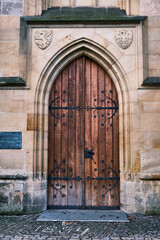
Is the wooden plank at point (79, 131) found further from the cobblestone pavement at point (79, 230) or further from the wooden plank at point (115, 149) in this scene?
the cobblestone pavement at point (79, 230)

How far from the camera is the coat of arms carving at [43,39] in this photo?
432cm

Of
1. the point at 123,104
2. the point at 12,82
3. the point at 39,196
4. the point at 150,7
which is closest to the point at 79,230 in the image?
the point at 39,196

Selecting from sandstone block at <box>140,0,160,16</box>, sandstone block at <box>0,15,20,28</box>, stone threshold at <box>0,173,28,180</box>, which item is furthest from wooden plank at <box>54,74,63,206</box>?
sandstone block at <box>140,0,160,16</box>

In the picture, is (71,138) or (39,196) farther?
(71,138)

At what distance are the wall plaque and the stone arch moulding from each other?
0.31 m

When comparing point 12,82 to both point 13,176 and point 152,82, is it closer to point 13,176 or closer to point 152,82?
point 13,176

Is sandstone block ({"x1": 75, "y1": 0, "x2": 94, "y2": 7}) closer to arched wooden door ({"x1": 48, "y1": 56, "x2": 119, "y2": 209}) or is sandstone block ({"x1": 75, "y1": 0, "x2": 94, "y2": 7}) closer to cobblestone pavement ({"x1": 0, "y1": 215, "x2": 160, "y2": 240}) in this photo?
arched wooden door ({"x1": 48, "y1": 56, "x2": 119, "y2": 209})

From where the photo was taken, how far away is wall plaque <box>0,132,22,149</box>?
4.18m

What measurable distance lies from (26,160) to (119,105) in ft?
7.02

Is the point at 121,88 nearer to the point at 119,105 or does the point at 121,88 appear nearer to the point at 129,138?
the point at 119,105

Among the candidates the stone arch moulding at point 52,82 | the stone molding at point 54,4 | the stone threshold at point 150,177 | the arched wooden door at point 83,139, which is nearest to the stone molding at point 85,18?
the stone molding at point 54,4

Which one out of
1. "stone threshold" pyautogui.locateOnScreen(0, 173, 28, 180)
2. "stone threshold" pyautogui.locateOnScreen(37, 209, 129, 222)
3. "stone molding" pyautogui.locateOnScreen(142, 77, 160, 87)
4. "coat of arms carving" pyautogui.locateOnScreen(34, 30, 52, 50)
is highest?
"coat of arms carving" pyautogui.locateOnScreen(34, 30, 52, 50)

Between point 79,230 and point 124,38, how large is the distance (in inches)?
141

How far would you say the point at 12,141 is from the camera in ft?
13.7
